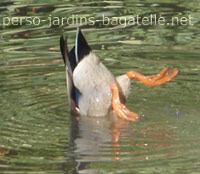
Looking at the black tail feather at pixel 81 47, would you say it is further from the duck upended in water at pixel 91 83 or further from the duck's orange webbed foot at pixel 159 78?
the duck's orange webbed foot at pixel 159 78

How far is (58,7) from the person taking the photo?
→ 11578mm

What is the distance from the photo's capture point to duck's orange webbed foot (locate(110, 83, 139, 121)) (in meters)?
7.64

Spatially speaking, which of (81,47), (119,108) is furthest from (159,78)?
(81,47)

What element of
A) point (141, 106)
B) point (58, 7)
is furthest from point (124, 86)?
point (58, 7)

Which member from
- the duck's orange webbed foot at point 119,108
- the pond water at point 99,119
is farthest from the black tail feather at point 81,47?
the pond water at point 99,119

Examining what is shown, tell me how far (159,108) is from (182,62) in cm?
145

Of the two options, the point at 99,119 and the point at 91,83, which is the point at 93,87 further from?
the point at 99,119

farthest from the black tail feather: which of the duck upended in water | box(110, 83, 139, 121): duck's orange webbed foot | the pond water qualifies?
the pond water

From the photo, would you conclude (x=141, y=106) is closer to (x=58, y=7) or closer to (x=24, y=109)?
(x=24, y=109)

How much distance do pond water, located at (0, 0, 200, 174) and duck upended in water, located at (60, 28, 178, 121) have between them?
156 mm

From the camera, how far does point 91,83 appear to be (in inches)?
309

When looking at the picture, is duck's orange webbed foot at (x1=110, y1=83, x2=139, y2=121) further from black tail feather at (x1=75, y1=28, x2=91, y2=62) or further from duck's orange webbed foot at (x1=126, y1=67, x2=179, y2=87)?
black tail feather at (x1=75, y1=28, x2=91, y2=62)

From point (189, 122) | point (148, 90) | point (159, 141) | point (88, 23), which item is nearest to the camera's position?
point (159, 141)

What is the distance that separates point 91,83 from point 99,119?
1.15 feet
